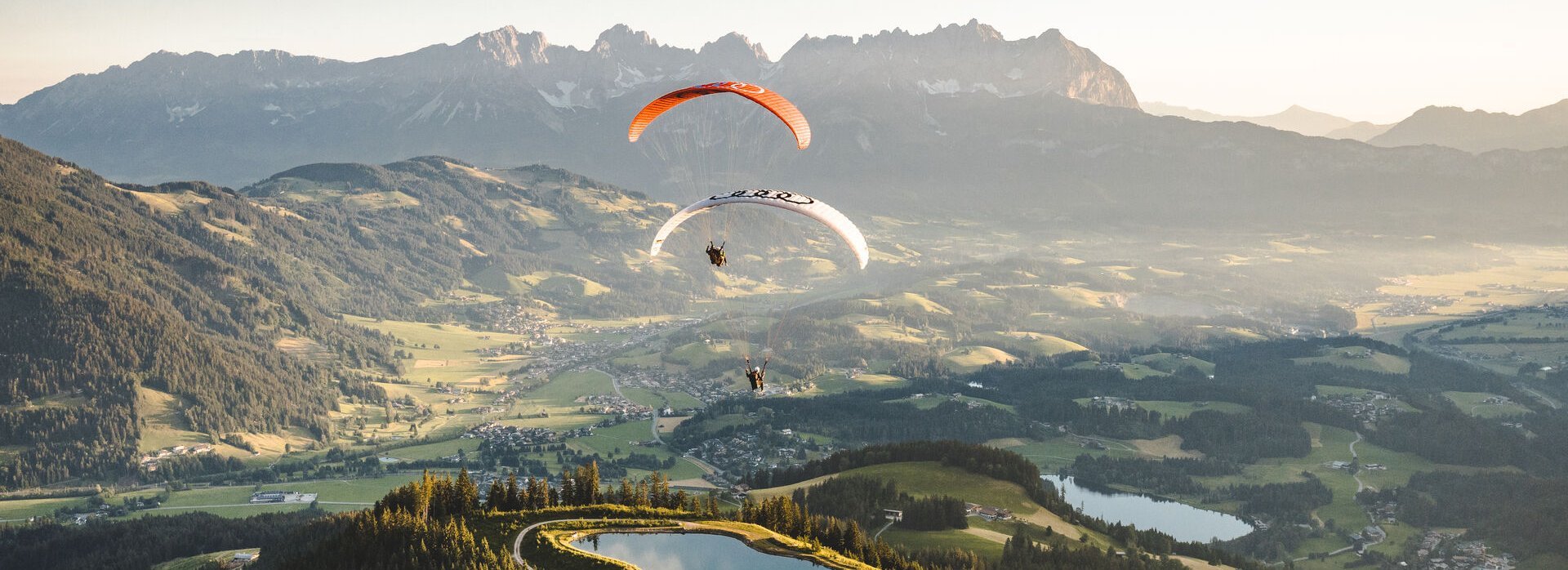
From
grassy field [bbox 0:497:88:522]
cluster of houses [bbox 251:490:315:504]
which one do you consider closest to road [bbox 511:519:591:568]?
cluster of houses [bbox 251:490:315:504]

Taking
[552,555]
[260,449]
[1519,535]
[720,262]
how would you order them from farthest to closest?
[260,449]
[1519,535]
[552,555]
[720,262]

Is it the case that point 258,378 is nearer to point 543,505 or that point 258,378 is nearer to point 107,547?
point 107,547

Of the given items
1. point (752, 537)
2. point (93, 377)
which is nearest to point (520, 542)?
point (752, 537)

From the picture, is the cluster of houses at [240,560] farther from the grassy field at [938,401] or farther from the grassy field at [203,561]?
the grassy field at [938,401]

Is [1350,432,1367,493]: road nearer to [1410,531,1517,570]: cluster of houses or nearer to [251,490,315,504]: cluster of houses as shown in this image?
[1410,531,1517,570]: cluster of houses

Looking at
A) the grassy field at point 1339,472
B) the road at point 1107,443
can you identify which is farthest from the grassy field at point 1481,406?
the road at point 1107,443

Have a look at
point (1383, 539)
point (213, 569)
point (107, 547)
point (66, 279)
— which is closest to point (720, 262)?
point (213, 569)

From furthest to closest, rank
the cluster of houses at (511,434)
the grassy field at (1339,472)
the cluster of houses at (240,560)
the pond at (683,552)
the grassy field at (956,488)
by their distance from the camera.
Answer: the cluster of houses at (511,434), the grassy field at (1339,472), the grassy field at (956,488), the cluster of houses at (240,560), the pond at (683,552)
